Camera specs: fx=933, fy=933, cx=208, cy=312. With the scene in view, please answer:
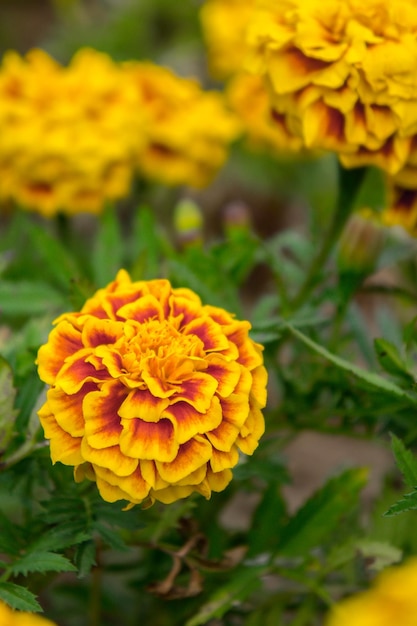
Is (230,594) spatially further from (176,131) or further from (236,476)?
(176,131)

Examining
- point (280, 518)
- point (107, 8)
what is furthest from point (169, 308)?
point (107, 8)

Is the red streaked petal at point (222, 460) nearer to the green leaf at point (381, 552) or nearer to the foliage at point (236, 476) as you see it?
the foliage at point (236, 476)

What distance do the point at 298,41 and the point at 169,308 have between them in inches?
11.6

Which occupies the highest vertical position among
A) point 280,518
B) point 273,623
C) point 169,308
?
point 169,308

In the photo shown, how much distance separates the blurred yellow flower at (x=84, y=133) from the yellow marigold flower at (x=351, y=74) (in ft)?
1.27

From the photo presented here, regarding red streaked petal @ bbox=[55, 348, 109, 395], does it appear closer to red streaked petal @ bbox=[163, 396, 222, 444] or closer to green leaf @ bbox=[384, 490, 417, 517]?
red streaked petal @ bbox=[163, 396, 222, 444]

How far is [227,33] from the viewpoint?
1.86 metres

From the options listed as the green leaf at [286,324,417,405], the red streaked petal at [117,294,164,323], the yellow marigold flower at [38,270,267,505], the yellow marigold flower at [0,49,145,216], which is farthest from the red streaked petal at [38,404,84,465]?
the yellow marigold flower at [0,49,145,216]

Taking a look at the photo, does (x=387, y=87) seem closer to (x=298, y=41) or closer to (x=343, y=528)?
(x=298, y=41)

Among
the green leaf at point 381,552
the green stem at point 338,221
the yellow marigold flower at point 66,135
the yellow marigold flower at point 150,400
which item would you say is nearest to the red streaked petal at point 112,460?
the yellow marigold flower at point 150,400

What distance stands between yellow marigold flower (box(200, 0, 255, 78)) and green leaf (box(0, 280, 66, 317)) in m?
0.86

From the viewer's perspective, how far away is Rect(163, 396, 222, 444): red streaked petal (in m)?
0.69

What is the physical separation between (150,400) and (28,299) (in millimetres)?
445

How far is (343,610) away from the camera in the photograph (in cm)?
57
